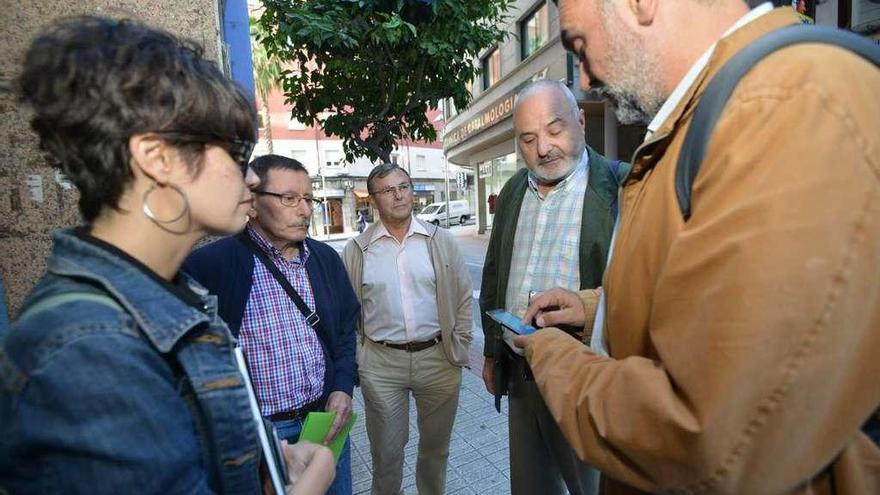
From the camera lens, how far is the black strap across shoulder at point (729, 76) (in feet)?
2.38

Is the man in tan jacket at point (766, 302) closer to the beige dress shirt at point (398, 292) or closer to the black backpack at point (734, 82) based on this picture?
the black backpack at point (734, 82)

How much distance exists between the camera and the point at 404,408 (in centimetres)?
296

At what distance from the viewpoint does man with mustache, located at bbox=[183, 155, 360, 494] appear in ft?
6.31

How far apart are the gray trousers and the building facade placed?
371cm

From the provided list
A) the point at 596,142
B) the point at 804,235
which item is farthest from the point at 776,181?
the point at 596,142

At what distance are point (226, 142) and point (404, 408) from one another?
2.37 metres

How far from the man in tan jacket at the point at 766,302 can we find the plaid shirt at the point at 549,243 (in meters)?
1.40

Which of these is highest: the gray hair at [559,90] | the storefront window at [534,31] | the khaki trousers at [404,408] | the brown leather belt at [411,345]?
the storefront window at [534,31]

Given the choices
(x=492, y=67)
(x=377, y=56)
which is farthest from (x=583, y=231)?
(x=492, y=67)

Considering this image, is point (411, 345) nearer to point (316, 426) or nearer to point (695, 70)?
point (316, 426)

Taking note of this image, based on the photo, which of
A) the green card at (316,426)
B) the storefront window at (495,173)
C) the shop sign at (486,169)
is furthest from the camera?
the shop sign at (486,169)

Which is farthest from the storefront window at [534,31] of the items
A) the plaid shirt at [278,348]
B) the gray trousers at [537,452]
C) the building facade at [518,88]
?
the plaid shirt at [278,348]

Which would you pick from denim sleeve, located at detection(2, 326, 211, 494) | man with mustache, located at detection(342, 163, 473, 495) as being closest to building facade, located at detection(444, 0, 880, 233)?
man with mustache, located at detection(342, 163, 473, 495)

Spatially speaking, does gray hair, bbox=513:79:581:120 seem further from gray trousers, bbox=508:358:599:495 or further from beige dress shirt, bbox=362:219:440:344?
gray trousers, bbox=508:358:599:495
